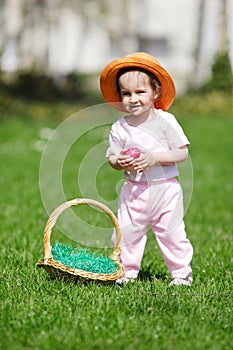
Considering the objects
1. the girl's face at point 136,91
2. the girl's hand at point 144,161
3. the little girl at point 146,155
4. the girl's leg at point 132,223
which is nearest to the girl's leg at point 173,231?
the little girl at point 146,155

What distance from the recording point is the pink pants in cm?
421

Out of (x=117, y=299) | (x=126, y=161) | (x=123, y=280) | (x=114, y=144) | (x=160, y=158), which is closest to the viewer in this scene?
(x=117, y=299)

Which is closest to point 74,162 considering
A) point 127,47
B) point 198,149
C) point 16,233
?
point 198,149

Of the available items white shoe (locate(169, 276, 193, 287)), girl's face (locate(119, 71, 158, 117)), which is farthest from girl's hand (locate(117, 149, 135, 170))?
white shoe (locate(169, 276, 193, 287))

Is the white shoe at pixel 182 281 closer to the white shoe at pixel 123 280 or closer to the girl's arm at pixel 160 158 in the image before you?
the white shoe at pixel 123 280

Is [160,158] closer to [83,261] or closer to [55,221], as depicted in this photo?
[55,221]

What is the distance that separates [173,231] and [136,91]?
3.15 ft

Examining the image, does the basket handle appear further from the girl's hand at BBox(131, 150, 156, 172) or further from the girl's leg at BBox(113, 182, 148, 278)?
the girl's hand at BBox(131, 150, 156, 172)

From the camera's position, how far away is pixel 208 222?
669cm

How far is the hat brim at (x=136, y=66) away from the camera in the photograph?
400 centimetres

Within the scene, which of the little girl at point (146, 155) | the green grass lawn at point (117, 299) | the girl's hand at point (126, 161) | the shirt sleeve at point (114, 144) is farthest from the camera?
the shirt sleeve at point (114, 144)

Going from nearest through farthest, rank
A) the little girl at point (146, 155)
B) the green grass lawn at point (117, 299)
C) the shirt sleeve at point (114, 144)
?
1. the green grass lawn at point (117, 299)
2. the little girl at point (146, 155)
3. the shirt sleeve at point (114, 144)

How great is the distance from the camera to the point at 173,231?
4.25 meters

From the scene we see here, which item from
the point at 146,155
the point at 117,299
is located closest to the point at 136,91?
the point at 146,155
